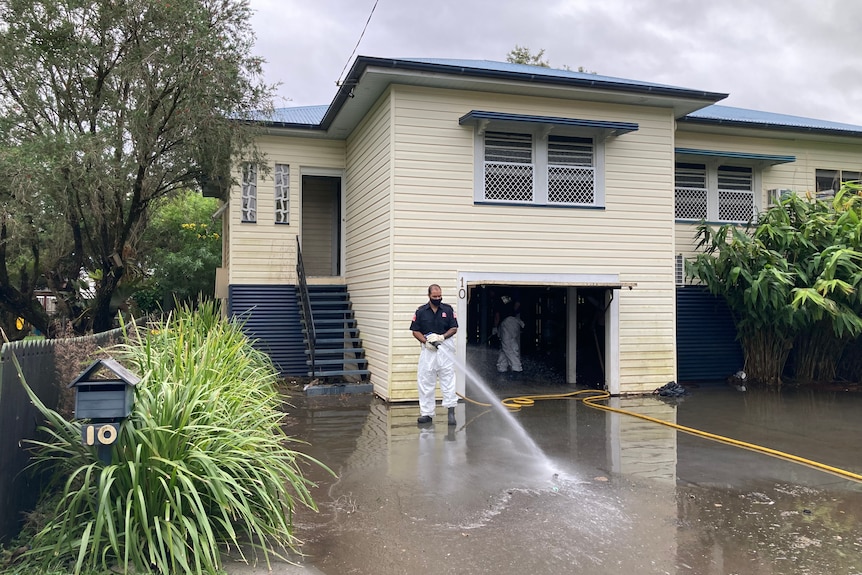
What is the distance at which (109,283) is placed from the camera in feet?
39.6

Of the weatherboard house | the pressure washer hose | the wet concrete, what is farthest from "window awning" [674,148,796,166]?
the wet concrete

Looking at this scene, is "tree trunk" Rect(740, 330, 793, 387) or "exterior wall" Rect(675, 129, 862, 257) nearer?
"tree trunk" Rect(740, 330, 793, 387)

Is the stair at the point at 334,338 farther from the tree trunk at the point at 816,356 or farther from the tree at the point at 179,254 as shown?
the tree at the point at 179,254

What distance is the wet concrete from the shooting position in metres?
3.76

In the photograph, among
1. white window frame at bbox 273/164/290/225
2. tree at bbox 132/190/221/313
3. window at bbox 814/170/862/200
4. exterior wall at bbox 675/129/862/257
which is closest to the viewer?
exterior wall at bbox 675/129/862/257

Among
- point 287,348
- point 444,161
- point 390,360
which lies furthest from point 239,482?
point 287,348

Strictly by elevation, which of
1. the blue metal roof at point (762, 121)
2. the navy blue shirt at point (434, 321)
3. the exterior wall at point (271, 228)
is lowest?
the navy blue shirt at point (434, 321)

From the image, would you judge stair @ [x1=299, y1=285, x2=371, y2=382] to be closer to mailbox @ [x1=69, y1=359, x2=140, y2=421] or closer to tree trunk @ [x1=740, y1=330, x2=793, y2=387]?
mailbox @ [x1=69, y1=359, x2=140, y2=421]

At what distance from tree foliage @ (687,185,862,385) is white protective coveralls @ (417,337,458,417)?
5.51 meters

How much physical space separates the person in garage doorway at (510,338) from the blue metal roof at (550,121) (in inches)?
150

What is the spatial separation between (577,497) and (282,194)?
363 inches

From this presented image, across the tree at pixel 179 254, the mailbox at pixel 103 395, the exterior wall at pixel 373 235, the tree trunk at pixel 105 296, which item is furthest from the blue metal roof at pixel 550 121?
the tree at pixel 179 254

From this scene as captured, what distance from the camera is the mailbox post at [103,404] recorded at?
3.35 metres

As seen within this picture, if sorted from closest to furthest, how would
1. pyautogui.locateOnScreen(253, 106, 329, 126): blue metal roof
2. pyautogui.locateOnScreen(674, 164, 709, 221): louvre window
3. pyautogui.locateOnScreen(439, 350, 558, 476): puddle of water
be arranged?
pyautogui.locateOnScreen(439, 350, 558, 476): puddle of water
pyautogui.locateOnScreen(253, 106, 329, 126): blue metal roof
pyautogui.locateOnScreen(674, 164, 709, 221): louvre window
